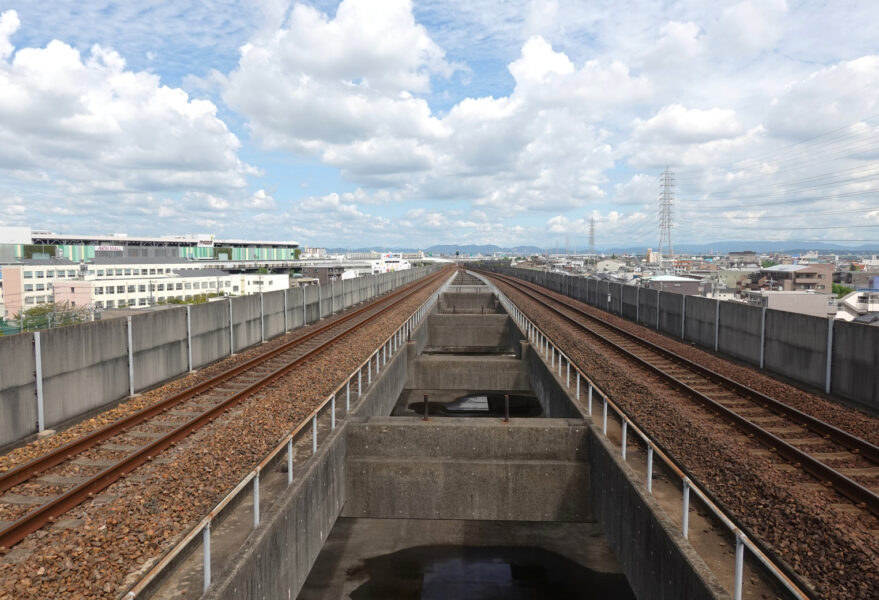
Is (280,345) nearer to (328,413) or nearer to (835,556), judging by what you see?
(328,413)

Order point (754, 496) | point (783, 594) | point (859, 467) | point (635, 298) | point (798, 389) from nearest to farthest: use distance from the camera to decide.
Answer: point (783, 594) < point (754, 496) < point (859, 467) < point (798, 389) < point (635, 298)

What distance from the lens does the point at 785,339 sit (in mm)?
17828

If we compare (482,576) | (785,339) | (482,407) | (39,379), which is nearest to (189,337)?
(39,379)

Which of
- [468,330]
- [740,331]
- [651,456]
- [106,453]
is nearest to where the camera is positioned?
[651,456]

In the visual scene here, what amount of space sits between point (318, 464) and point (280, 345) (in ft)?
44.2

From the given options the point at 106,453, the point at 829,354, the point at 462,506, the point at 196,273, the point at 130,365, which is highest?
the point at 196,273

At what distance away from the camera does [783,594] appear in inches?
245

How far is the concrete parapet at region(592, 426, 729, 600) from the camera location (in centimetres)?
664

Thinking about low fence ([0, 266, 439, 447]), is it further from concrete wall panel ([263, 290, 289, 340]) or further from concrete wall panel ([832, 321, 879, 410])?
concrete wall panel ([832, 321, 879, 410])

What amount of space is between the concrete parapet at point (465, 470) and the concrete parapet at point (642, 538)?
35.3 inches

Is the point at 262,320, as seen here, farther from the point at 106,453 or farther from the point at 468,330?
the point at 468,330

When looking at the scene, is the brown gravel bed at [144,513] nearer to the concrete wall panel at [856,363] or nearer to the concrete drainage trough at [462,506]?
the concrete drainage trough at [462,506]

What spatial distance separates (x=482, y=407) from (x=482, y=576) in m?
16.1

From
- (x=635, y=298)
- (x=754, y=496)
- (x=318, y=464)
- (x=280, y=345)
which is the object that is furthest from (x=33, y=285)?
(x=754, y=496)
